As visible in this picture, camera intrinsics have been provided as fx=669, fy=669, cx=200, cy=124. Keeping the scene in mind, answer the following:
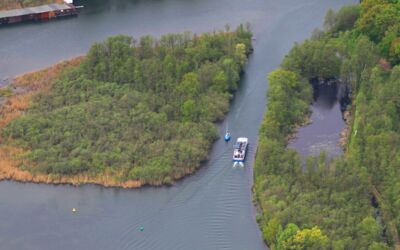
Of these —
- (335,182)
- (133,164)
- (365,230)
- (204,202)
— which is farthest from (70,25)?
(365,230)

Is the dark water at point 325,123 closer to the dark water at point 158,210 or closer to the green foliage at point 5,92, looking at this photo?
the dark water at point 158,210

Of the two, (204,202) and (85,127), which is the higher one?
(85,127)

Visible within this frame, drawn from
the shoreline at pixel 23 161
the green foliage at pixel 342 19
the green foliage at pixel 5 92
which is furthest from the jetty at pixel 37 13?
the green foliage at pixel 342 19

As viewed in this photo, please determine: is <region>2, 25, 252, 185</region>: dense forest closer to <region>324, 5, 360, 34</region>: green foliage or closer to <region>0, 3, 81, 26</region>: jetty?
<region>324, 5, 360, 34</region>: green foliage

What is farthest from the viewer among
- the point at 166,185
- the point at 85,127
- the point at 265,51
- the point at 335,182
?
the point at 265,51

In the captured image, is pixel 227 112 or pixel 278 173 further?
pixel 227 112

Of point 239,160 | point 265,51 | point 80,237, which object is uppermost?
point 265,51

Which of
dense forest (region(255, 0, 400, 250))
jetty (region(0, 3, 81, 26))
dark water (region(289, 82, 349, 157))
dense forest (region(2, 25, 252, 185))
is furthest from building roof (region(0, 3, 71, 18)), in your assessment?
dark water (region(289, 82, 349, 157))

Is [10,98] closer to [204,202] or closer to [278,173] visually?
[204,202]

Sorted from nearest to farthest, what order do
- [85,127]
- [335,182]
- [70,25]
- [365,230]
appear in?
[365,230]
[335,182]
[85,127]
[70,25]
